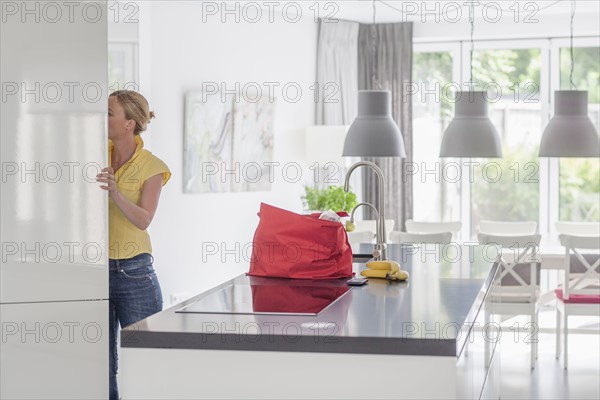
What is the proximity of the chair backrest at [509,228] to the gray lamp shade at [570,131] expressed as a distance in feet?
5.00

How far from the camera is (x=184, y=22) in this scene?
6.83 meters

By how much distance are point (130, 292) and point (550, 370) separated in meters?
3.42

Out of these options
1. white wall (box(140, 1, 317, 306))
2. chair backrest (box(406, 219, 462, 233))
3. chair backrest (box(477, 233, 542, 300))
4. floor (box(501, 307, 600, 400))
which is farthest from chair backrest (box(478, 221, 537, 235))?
white wall (box(140, 1, 317, 306))

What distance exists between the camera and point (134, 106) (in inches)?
142

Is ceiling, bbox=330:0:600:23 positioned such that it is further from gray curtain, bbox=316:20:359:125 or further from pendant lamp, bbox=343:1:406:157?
pendant lamp, bbox=343:1:406:157

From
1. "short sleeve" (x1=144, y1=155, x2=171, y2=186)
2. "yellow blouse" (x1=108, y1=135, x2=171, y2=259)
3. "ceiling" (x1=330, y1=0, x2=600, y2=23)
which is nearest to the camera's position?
"yellow blouse" (x1=108, y1=135, x2=171, y2=259)

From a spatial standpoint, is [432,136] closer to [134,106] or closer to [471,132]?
[471,132]

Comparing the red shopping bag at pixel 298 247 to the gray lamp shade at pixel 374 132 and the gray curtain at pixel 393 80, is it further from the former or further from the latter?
the gray curtain at pixel 393 80

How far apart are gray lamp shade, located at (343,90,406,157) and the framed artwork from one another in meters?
1.67

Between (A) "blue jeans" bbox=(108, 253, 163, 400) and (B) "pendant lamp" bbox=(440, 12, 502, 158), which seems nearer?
(A) "blue jeans" bbox=(108, 253, 163, 400)

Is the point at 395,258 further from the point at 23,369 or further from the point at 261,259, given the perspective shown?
the point at 23,369

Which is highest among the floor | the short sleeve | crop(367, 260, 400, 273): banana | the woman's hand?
the short sleeve

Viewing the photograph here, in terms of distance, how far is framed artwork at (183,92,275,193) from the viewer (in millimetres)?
6957

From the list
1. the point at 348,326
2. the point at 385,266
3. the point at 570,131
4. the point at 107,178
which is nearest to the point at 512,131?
the point at 570,131
